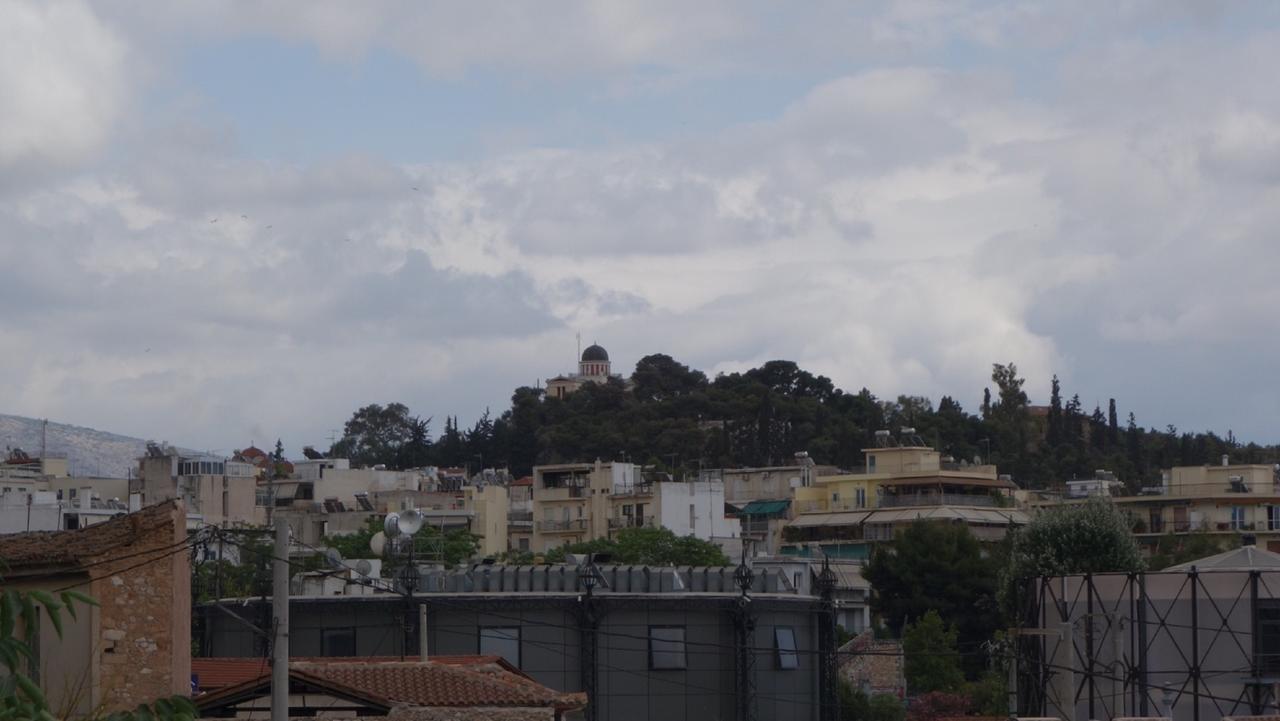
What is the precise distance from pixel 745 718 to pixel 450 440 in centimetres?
11329

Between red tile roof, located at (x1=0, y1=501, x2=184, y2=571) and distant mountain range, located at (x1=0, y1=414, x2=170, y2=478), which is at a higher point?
distant mountain range, located at (x1=0, y1=414, x2=170, y2=478)

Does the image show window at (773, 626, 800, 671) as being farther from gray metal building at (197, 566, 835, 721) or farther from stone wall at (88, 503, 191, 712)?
stone wall at (88, 503, 191, 712)

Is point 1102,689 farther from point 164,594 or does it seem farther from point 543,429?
point 543,429

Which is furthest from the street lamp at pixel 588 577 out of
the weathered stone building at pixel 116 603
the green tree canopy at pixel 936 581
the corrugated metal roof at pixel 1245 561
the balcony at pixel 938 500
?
the balcony at pixel 938 500

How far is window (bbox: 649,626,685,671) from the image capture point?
154 feet

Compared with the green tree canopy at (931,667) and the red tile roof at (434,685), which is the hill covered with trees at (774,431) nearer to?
the green tree canopy at (931,667)

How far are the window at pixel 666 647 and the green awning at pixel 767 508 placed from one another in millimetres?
65579

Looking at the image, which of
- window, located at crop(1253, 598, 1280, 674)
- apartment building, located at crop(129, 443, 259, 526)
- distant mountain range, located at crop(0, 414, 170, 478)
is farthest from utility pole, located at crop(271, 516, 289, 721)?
distant mountain range, located at crop(0, 414, 170, 478)

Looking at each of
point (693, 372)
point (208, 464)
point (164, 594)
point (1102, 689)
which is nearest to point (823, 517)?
point (208, 464)

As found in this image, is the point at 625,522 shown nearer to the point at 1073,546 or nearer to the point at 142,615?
the point at 1073,546

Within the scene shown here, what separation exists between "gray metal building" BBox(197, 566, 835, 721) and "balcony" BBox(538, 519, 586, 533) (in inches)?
2446

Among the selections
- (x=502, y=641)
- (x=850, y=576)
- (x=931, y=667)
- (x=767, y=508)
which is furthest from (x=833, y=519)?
(x=502, y=641)

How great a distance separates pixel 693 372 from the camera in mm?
160500

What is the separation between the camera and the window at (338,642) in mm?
47094
